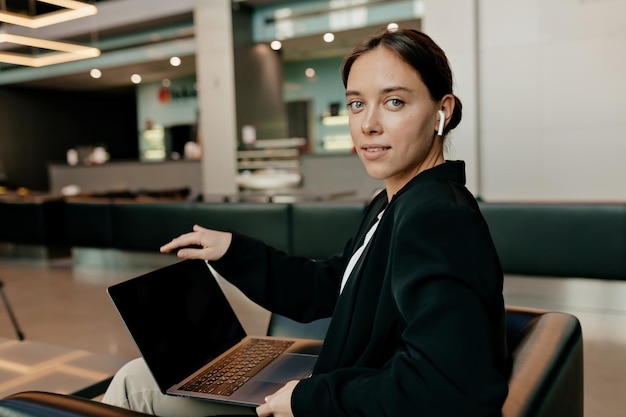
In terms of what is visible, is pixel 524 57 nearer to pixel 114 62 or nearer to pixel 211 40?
pixel 211 40

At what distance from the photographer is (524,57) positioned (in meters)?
6.23

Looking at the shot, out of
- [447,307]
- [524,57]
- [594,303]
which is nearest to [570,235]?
[594,303]

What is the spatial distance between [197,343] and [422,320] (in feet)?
2.04

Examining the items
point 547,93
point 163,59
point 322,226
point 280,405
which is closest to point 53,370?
point 280,405

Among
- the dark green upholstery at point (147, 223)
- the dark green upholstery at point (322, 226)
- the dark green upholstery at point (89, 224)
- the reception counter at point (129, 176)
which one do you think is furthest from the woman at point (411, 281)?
the reception counter at point (129, 176)

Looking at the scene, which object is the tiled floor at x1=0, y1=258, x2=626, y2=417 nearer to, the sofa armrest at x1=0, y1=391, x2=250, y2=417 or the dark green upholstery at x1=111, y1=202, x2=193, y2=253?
the dark green upholstery at x1=111, y1=202, x2=193, y2=253

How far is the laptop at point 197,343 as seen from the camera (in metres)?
1.01

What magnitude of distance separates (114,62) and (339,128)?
4.98m

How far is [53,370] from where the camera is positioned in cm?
142

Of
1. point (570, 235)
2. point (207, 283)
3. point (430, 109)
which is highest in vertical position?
point (430, 109)

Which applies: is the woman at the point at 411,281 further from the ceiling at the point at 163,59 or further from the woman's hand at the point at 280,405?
the ceiling at the point at 163,59

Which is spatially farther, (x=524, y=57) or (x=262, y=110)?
(x=262, y=110)

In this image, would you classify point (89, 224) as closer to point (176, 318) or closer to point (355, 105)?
point (176, 318)

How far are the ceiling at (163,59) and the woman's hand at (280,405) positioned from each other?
335 inches
